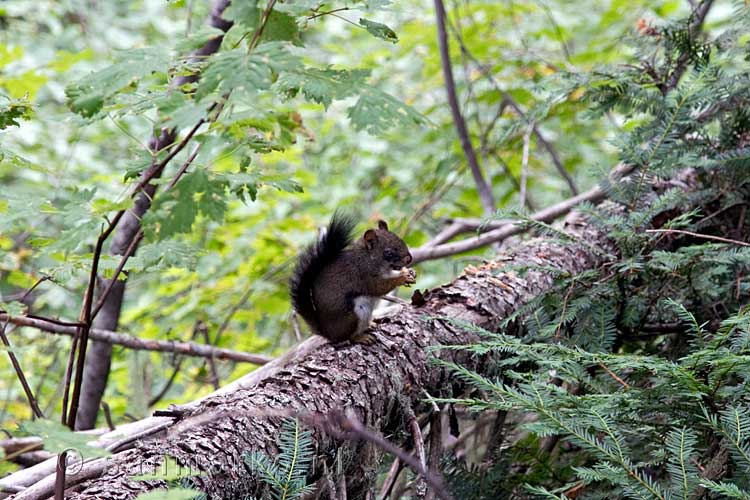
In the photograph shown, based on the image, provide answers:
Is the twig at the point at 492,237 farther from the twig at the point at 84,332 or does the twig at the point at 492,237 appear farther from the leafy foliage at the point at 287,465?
the twig at the point at 84,332

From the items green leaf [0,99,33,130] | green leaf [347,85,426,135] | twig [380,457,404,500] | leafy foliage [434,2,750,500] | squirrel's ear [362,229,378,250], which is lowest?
twig [380,457,404,500]

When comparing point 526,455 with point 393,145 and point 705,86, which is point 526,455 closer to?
point 705,86

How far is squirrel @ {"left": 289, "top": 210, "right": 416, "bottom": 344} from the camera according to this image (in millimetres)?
2320

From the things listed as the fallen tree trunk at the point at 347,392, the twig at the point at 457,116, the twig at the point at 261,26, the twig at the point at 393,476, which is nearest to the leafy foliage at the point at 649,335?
the fallen tree trunk at the point at 347,392

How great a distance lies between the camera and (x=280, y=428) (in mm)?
1565

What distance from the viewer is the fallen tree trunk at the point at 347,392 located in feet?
4.69

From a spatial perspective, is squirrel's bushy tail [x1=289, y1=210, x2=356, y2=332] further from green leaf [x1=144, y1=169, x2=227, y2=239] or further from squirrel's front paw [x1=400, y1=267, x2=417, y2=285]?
green leaf [x1=144, y1=169, x2=227, y2=239]

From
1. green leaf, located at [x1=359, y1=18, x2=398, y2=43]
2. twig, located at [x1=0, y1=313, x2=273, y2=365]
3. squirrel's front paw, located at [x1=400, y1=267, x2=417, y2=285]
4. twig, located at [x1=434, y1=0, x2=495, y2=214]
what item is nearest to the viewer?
green leaf, located at [x1=359, y1=18, x2=398, y2=43]

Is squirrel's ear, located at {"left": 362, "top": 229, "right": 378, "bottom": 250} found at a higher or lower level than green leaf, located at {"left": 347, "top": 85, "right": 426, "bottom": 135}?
lower

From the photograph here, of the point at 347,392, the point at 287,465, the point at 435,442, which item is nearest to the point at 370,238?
the point at 435,442

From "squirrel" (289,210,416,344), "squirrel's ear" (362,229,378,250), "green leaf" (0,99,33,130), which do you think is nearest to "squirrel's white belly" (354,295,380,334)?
"squirrel" (289,210,416,344)

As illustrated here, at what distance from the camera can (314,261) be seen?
2.56m

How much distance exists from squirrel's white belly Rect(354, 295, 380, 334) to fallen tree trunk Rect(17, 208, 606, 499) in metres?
0.07

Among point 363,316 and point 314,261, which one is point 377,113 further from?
point 314,261
